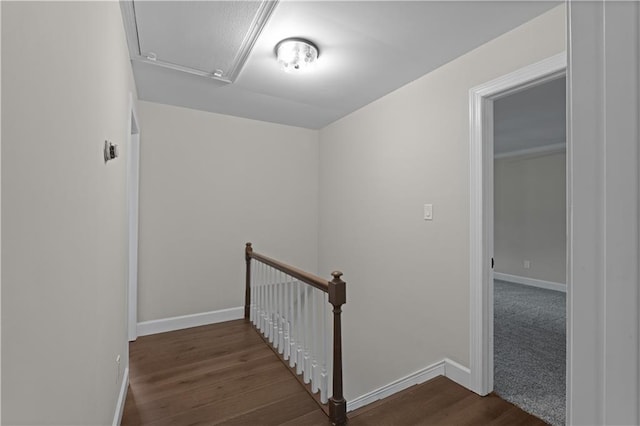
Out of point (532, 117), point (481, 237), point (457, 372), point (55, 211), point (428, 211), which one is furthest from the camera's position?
point (532, 117)

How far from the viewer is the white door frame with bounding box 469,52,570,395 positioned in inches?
78.7

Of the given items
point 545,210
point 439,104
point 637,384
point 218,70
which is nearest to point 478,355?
point 439,104

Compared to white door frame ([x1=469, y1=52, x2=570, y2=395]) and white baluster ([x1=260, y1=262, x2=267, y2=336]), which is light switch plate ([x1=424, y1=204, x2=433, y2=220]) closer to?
white door frame ([x1=469, y1=52, x2=570, y2=395])

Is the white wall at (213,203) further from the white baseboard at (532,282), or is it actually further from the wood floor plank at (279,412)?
the white baseboard at (532,282)

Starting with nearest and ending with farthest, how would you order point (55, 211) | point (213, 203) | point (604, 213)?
point (604, 213)
point (55, 211)
point (213, 203)

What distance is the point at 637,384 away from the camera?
1.04 ft

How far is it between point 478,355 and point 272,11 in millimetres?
2466

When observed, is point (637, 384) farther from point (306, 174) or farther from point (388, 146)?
point (306, 174)

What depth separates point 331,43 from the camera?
2018mm

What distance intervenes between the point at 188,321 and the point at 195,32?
275cm

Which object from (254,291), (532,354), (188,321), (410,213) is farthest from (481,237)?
(188,321)

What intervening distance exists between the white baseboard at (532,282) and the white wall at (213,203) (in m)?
4.22

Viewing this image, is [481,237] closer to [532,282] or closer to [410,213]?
[410,213]

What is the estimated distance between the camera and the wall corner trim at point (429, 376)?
2.10 m
